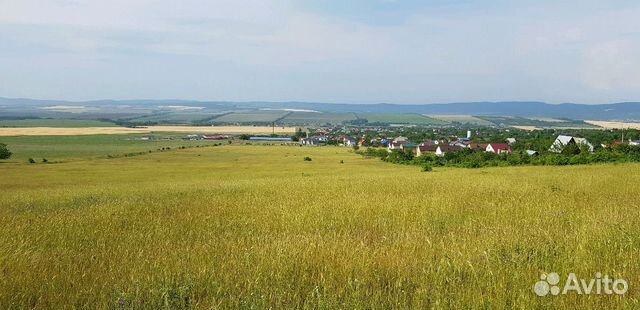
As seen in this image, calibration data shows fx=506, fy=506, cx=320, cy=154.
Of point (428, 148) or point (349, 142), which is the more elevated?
point (428, 148)

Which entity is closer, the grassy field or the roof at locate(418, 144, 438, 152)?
the grassy field

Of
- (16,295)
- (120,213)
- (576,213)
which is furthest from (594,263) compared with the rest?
(120,213)

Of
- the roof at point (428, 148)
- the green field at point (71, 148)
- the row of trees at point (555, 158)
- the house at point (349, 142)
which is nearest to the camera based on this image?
the row of trees at point (555, 158)

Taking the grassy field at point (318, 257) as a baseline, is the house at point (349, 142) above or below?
below

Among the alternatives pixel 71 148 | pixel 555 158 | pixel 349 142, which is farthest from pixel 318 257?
pixel 349 142

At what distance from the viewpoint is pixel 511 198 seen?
493 inches

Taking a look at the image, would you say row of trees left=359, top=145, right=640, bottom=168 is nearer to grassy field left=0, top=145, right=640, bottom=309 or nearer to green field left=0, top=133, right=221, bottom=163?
grassy field left=0, top=145, right=640, bottom=309

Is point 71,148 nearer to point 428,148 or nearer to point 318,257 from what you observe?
point 428,148

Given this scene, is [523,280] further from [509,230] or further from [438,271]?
[509,230]

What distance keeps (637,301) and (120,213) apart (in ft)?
31.1

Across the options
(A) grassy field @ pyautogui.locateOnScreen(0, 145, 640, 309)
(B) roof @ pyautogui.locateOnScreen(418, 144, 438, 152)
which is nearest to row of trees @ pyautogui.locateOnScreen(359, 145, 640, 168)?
(B) roof @ pyautogui.locateOnScreen(418, 144, 438, 152)

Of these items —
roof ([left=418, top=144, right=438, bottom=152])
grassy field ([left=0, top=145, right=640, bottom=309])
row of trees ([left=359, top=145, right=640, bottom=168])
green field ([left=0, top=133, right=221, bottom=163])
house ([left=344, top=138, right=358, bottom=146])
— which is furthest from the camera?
house ([left=344, top=138, right=358, bottom=146])

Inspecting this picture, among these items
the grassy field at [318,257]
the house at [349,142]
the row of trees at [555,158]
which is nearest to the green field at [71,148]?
the house at [349,142]

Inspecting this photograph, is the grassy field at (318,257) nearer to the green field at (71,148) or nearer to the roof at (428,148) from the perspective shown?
the green field at (71,148)
